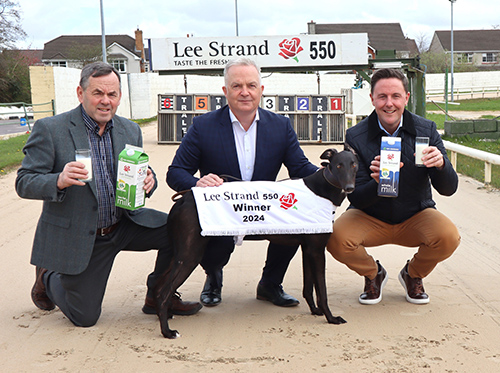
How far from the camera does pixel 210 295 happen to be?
4715 millimetres

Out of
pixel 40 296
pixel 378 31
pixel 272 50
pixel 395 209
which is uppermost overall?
pixel 378 31

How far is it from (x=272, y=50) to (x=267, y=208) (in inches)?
521

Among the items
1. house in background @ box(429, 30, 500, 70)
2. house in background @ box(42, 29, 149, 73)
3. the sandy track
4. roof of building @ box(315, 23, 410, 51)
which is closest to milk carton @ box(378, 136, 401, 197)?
the sandy track

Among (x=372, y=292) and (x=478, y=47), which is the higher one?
(x=478, y=47)

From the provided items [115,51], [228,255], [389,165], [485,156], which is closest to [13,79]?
[115,51]

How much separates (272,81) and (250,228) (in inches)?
1231

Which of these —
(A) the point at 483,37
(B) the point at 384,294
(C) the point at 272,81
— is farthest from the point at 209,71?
(A) the point at 483,37

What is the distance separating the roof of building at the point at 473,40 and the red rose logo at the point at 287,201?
232 ft

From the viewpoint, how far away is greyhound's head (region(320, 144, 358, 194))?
395cm

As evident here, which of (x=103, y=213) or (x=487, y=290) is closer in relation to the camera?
(x=103, y=213)

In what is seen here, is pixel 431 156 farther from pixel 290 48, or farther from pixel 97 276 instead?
pixel 290 48

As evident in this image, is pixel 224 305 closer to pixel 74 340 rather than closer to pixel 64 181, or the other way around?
pixel 74 340

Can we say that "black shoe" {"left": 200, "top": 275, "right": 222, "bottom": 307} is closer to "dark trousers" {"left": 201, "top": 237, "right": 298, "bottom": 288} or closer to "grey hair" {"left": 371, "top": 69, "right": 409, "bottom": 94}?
"dark trousers" {"left": 201, "top": 237, "right": 298, "bottom": 288}

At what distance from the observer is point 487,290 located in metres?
4.75
